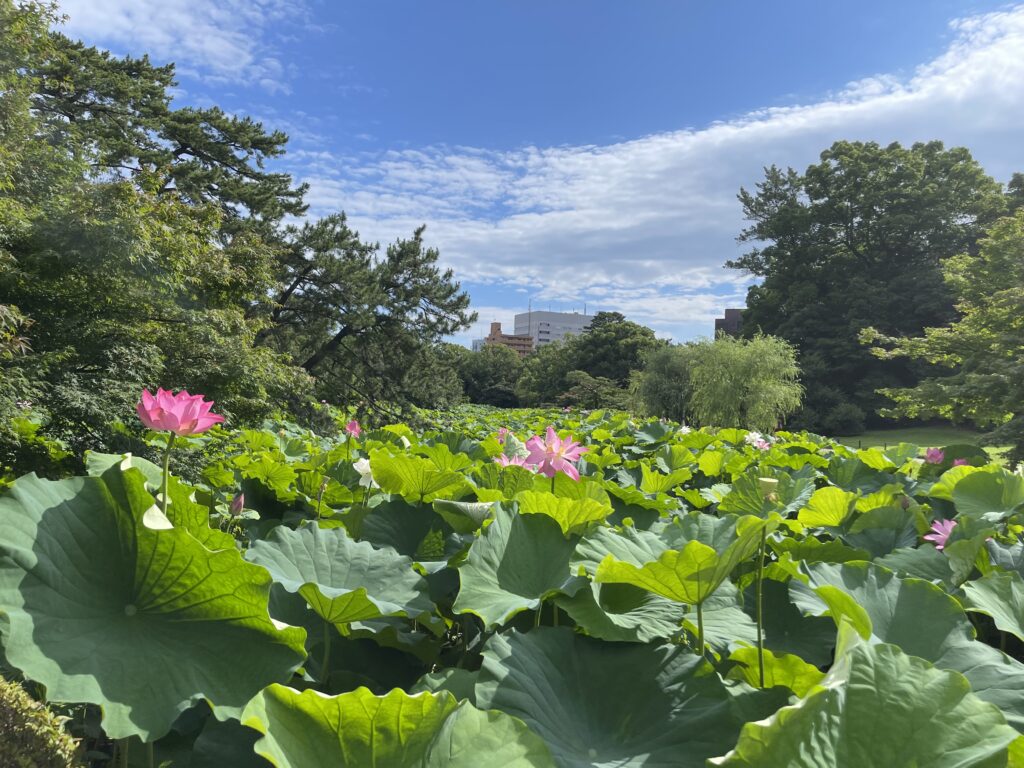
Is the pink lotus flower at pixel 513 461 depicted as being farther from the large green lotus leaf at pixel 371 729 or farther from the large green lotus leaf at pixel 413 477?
the large green lotus leaf at pixel 371 729

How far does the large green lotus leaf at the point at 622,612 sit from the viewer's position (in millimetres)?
766

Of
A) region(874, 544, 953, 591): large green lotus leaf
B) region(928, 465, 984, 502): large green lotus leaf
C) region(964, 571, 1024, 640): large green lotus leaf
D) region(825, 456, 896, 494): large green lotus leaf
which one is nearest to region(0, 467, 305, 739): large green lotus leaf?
region(964, 571, 1024, 640): large green lotus leaf

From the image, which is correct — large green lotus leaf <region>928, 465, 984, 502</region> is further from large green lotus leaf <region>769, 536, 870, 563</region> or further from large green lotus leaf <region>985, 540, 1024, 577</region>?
large green lotus leaf <region>769, 536, 870, 563</region>

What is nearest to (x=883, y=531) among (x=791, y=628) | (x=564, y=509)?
(x=791, y=628)

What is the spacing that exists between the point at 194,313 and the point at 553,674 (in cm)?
840

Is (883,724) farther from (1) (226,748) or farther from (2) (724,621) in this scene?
(1) (226,748)

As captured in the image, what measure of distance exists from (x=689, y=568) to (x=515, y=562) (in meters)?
0.31

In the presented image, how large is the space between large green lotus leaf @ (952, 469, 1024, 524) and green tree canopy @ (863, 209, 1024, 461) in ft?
38.6

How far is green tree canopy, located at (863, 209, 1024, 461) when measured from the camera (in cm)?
1154

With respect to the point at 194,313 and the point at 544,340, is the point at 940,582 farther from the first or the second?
the point at 544,340

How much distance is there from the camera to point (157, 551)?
2.52 feet

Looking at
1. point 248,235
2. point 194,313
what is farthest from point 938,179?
point 194,313

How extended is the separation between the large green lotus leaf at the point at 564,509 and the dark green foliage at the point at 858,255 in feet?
98.4

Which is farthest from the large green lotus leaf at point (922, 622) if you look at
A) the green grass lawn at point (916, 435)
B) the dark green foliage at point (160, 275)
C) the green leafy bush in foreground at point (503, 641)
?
the green grass lawn at point (916, 435)
